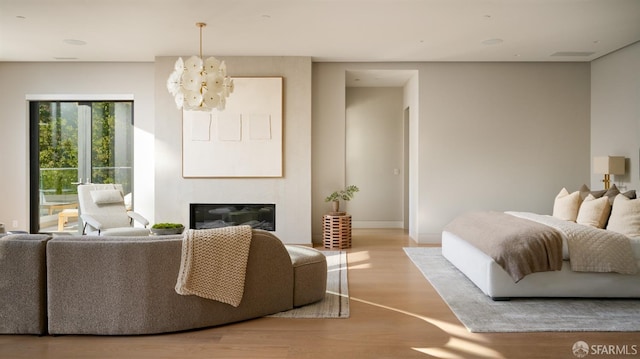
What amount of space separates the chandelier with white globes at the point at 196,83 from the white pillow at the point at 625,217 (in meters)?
3.86

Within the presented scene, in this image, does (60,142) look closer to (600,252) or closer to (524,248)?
(524,248)

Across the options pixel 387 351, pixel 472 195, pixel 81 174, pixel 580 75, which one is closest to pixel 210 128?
pixel 81 174

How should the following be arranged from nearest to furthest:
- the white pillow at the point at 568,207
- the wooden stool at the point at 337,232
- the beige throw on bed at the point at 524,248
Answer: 1. the beige throw on bed at the point at 524,248
2. the white pillow at the point at 568,207
3. the wooden stool at the point at 337,232

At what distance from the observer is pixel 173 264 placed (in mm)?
3234

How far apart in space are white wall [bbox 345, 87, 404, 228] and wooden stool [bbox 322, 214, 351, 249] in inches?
89.3

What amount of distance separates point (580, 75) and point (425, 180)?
2.69m

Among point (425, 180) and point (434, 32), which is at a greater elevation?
point (434, 32)

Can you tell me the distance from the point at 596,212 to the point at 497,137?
8.53ft

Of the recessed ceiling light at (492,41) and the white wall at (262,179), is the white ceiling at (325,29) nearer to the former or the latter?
the recessed ceiling light at (492,41)

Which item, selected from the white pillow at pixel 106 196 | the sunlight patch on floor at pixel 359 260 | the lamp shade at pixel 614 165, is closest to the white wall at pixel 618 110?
the lamp shade at pixel 614 165

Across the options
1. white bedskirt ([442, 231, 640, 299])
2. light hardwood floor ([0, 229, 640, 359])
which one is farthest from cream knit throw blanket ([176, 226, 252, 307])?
white bedskirt ([442, 231, 640, 299])

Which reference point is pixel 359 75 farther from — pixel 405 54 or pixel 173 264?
pixel 173 264

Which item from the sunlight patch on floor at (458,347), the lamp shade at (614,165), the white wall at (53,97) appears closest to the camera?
the sunlight patch on floor at (458,347)

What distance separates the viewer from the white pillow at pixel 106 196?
242 inches
